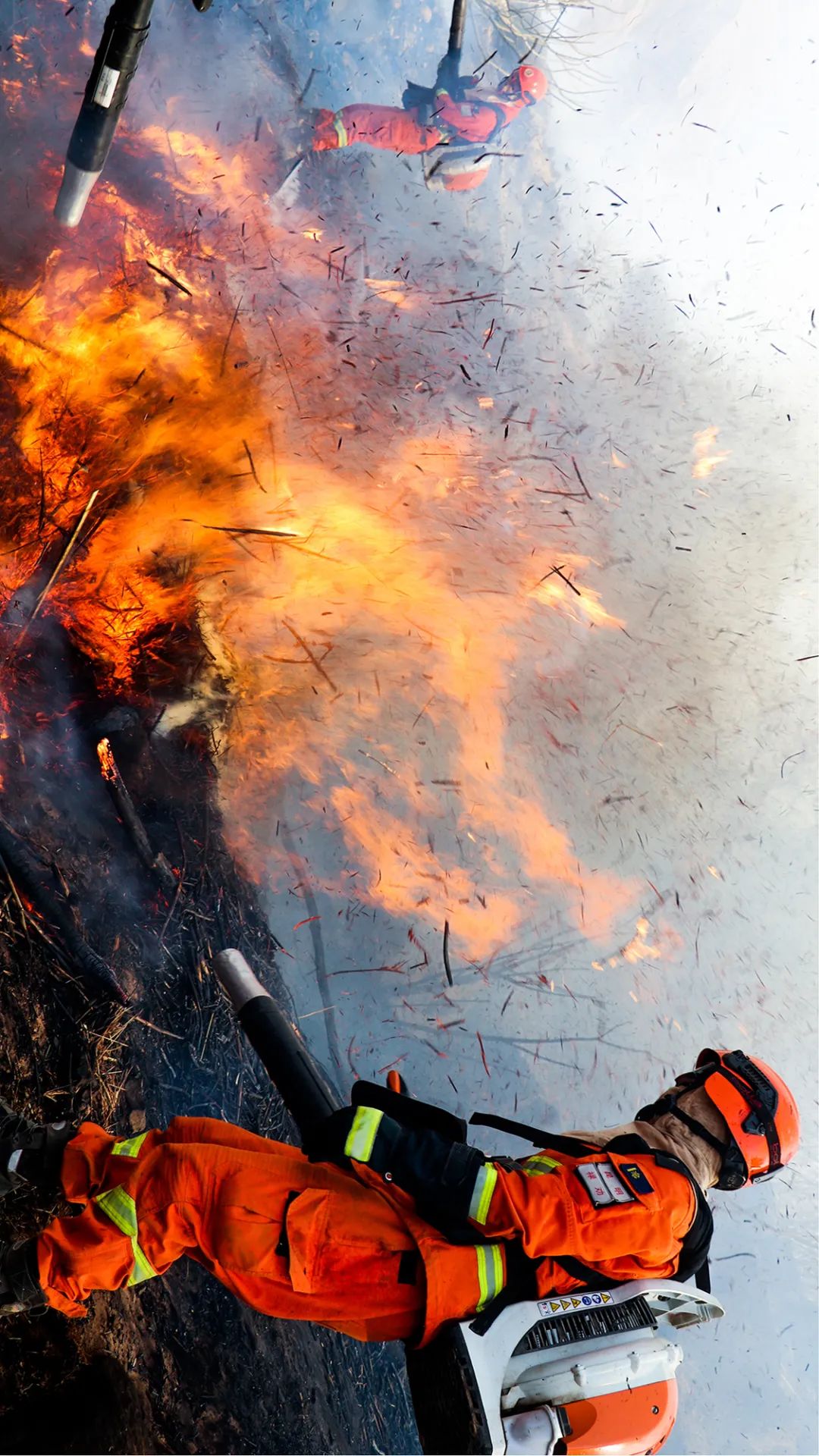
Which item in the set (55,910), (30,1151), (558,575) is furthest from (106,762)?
(558,575)

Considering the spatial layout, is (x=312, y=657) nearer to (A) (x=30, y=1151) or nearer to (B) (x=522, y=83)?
(A) (x=30, y=1151)

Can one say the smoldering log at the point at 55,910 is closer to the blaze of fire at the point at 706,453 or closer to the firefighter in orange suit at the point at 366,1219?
the firefighter in orange suit at the point at 366,1219

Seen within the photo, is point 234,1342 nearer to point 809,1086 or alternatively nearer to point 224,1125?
point 224,1125

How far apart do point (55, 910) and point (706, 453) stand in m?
4.48

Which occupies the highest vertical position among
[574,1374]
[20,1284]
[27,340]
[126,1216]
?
[27,340]

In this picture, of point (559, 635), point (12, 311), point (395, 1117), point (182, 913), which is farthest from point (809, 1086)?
point (12, 311)

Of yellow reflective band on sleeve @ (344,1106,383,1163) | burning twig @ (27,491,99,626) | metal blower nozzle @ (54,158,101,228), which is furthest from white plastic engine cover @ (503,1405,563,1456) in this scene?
metal blower nozzle @ (54,158,101,228)

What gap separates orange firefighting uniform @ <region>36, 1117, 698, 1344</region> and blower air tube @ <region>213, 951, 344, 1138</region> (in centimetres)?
34

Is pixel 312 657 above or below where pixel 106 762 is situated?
above

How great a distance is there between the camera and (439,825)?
18.6 ft

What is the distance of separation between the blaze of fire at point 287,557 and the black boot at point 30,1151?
1.94m

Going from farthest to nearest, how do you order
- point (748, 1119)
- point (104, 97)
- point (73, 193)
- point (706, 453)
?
point (706, 453), point (73, 193), point (104, 97), point (748, 1119)

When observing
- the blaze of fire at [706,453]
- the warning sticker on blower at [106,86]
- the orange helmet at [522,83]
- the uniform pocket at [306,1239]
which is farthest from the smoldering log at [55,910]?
the orange helmet at [522,83]

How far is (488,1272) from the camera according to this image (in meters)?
2.97
